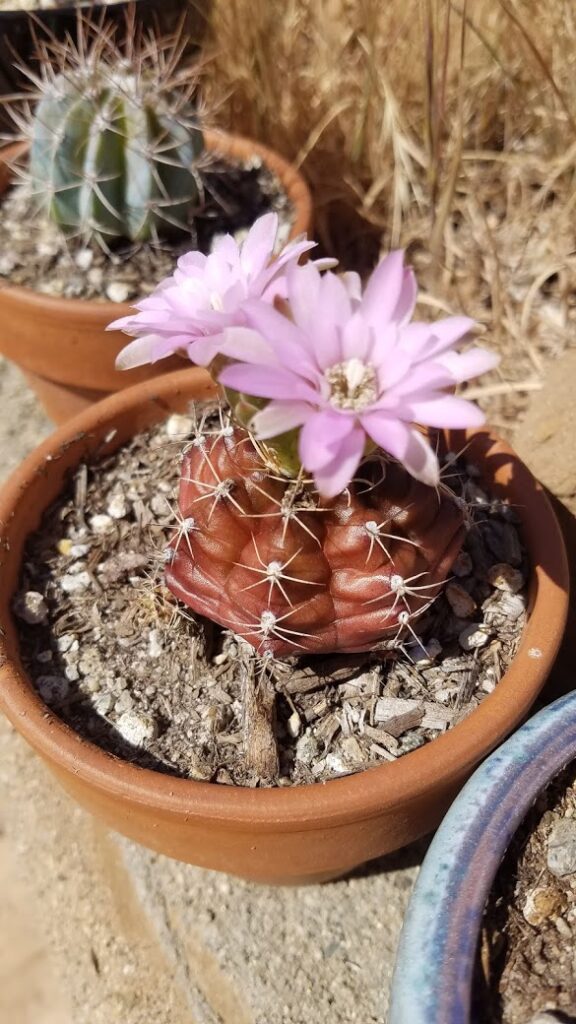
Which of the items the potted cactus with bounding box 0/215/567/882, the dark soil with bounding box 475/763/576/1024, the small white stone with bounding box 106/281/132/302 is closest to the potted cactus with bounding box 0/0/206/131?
the small white stone with bounding box 106/281/132/302

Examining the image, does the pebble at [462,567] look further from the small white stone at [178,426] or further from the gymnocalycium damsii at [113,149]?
the gymnocalycium damsii at [113,149]

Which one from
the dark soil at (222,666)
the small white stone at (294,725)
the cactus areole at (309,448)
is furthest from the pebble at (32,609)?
the small white stone at (294,725)

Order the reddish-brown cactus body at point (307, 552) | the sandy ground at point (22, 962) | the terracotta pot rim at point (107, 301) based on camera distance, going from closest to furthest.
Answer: the reddish-brown cactus body at point (307, 552) < the sandy ground at point (22, 962) < the terracotta pot rim at point (107, 301)

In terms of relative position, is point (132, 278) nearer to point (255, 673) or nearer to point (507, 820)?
point (255, 673)

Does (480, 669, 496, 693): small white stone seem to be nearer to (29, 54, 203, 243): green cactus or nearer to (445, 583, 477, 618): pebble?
(445, 583, 477, 618): pebble

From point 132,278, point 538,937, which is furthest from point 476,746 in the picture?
point 132,278

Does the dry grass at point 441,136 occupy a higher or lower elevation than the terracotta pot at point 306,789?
higher

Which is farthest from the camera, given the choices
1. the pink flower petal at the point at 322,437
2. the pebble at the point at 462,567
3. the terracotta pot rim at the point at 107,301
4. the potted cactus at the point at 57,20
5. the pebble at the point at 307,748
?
the potted cactus at the point at 57,20
